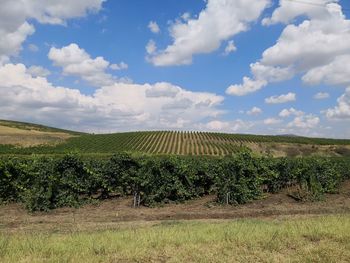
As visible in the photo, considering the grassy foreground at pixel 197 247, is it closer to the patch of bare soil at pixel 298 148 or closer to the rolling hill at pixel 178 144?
the rolling hill at pixel 178 144

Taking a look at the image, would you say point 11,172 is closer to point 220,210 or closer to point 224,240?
point 220,210

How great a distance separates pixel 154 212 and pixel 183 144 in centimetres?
6501

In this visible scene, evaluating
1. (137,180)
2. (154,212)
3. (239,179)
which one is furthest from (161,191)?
(239,179)

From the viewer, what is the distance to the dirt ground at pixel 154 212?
14.2 meters

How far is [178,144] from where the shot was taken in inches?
3206

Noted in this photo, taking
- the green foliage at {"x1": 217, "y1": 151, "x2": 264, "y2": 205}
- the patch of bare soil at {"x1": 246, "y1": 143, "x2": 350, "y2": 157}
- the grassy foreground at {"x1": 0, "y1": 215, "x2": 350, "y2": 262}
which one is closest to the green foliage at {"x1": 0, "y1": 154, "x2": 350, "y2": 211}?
the green foliage at {"x1": 217, "y1": 151, "x2": 264, "y2": 205}

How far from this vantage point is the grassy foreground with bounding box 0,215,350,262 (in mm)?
6848

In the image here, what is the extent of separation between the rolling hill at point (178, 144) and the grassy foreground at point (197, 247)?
61.5 m

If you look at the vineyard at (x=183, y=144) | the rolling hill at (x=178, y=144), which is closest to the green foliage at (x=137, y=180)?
the vineyard at (x=183, y=144)

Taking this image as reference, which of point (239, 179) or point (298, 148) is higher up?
point (298, 148)

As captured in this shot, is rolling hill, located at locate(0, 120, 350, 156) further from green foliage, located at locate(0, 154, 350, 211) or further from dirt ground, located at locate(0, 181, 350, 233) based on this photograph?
dirt ground, located at locate(0, 181, 350, 233)

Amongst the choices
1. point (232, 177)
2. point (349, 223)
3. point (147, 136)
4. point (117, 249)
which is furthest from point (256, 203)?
point (147, 136)

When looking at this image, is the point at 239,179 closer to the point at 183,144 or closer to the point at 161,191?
the point at 161,191

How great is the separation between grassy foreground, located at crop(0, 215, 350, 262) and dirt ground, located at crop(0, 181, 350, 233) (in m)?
5.38
